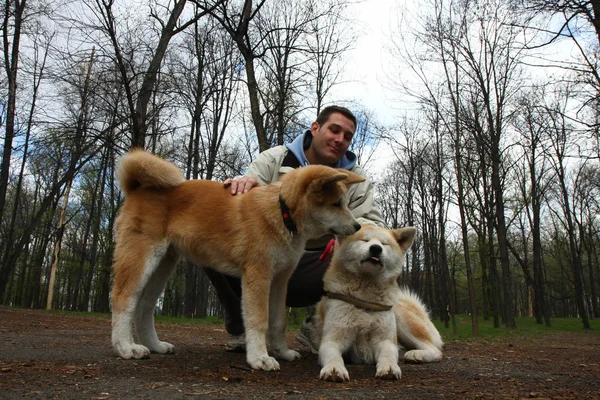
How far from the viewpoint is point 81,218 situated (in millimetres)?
31812

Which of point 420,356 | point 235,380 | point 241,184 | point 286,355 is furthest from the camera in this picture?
point 420,356

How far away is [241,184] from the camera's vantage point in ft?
12.7

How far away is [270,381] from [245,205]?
1.47 m

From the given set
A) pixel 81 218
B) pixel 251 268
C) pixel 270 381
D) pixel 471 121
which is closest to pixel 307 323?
pixel 251 268

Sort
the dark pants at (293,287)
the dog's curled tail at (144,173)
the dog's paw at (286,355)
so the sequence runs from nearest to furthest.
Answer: the dog's curled tail at (144,173) → the dog's paw at (286,355) → the dark pants at (293,287)

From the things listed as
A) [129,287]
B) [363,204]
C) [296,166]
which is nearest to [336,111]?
[296,166]

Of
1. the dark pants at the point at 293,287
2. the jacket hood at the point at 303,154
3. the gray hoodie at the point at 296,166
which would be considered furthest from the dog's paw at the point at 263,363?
the jacket hood at the point at 303,154

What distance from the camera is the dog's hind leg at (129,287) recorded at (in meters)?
3.31

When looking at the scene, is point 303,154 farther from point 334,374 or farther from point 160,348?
point 334,374

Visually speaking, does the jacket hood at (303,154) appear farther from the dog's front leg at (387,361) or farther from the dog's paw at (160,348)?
the dog's paw at (160,348)

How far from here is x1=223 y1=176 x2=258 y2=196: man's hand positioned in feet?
12.4

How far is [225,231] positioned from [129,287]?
89 cm

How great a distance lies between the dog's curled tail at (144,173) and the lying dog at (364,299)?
1640mm

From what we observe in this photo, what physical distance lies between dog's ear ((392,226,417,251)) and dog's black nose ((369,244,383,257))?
0.50 meters
